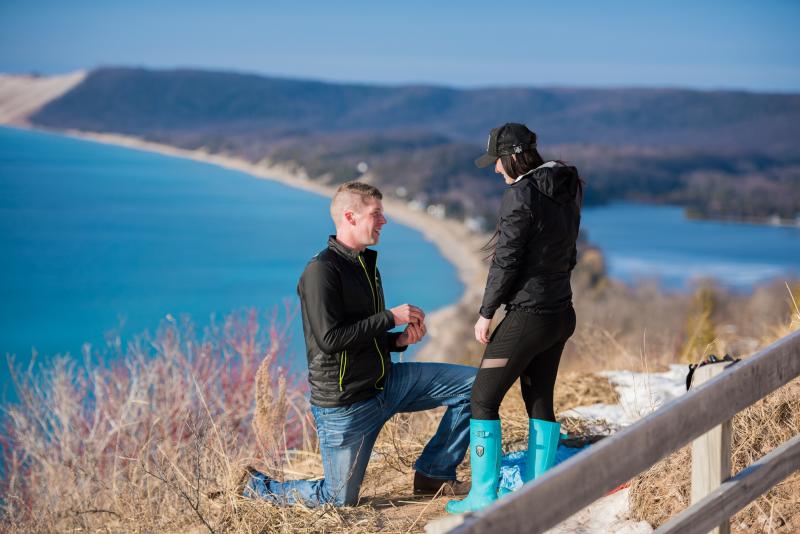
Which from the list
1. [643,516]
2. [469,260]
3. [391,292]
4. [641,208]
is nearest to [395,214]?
[469,260]

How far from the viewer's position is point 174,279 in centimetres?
9038

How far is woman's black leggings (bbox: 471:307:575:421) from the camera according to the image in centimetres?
354

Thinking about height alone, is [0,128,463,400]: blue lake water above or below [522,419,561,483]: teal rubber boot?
below

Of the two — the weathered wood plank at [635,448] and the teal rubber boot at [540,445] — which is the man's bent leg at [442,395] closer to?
the teal rubber boot at [540,445]

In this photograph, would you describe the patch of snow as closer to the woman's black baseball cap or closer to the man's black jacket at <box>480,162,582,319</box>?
the man's black jacket at <box>480,162,582,319</box>

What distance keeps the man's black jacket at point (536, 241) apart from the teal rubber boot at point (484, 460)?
53cm

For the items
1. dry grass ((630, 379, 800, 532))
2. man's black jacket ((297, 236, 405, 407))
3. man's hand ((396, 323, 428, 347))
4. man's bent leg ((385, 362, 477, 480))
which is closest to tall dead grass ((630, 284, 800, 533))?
dry grass ((630, 379, 800, 532))

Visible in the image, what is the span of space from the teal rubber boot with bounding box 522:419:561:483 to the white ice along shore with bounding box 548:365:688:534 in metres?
0.26

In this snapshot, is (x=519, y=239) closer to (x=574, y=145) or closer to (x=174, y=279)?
(x=174, y=279)

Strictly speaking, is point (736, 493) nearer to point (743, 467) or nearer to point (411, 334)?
point (743, 467)

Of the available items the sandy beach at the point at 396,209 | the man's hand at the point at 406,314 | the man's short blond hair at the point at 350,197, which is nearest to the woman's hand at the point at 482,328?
the man's hand at the point at 406,314

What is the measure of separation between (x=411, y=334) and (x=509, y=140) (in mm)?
1010

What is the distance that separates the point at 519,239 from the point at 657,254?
4613 inches

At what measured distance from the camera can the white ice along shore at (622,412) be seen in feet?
11.9
